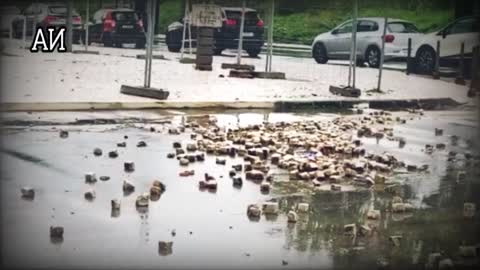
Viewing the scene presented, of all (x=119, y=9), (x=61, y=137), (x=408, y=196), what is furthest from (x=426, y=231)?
(x=119, y=9)

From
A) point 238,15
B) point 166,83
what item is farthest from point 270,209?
point 238,15

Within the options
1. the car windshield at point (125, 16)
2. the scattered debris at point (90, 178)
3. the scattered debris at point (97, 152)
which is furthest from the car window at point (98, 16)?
the scattered debris at point (90, 178)

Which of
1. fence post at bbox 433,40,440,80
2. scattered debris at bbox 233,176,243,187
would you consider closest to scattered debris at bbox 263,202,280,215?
scattered debris at bbox 233,176,243,187

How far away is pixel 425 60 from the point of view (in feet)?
58.1

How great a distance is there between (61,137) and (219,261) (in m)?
4.10

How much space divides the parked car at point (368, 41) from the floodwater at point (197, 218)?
11038mm

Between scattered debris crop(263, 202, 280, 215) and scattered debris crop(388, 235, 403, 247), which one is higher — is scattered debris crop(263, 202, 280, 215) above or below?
above

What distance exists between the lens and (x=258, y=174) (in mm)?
6359

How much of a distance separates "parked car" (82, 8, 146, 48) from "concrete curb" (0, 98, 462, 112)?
10.5m

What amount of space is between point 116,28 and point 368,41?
8000mm

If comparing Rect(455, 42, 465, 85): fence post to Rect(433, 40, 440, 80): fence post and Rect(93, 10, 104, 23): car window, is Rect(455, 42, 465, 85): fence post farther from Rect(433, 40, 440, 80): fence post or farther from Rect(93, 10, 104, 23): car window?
Rect(93, 10, 104, 23): car window

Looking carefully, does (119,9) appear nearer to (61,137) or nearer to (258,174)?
(61,137)

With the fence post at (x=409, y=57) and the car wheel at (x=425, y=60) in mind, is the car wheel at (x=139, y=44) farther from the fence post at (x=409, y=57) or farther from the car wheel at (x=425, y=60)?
the car wheel at (x=425, y=60)

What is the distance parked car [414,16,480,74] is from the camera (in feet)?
52.7
